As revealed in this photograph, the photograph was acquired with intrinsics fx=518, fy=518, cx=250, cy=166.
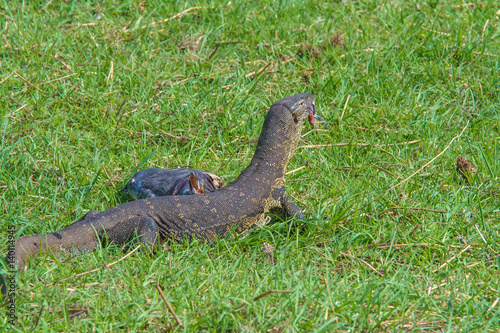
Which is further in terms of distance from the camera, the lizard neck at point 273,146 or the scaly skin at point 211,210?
the lizard neck at point 273,146

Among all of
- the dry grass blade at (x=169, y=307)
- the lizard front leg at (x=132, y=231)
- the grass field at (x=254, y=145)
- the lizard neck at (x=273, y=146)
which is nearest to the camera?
the dry grass blade at (x=169, y=307)

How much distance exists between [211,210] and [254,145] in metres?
1.48

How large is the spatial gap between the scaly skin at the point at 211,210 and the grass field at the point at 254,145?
6.0 inches

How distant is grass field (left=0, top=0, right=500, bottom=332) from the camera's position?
346 cm

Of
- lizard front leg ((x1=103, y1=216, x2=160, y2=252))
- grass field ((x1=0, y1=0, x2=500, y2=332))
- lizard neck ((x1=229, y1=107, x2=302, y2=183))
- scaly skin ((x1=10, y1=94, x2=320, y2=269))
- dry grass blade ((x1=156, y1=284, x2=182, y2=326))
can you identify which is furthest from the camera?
lizard neck ((x1=229, y1=107, x2=302, y2=183))

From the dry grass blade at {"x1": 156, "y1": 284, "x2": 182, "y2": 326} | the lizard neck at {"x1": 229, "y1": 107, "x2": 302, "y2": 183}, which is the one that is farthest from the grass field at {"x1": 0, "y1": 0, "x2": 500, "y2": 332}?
the lizard neck at {"x1": 229, "y1": 107, "x2": 302, "y2": 183}

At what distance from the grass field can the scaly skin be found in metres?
0.15

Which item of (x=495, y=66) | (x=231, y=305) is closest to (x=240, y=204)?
(x=231, y=305)

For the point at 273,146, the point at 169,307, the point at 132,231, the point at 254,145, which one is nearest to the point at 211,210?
the point at 132,231

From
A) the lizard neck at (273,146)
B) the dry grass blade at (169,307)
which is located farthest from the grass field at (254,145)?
the lizard neck at (273,146)

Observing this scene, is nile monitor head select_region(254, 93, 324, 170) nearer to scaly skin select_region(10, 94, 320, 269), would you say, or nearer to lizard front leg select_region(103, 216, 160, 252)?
scaly skin select_region(10, 94, 320, 269)

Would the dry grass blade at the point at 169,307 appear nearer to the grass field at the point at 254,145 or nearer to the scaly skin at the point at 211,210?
the grass field at the point at 254,145

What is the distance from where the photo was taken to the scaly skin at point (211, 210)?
4004mm

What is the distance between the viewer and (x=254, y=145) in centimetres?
568
